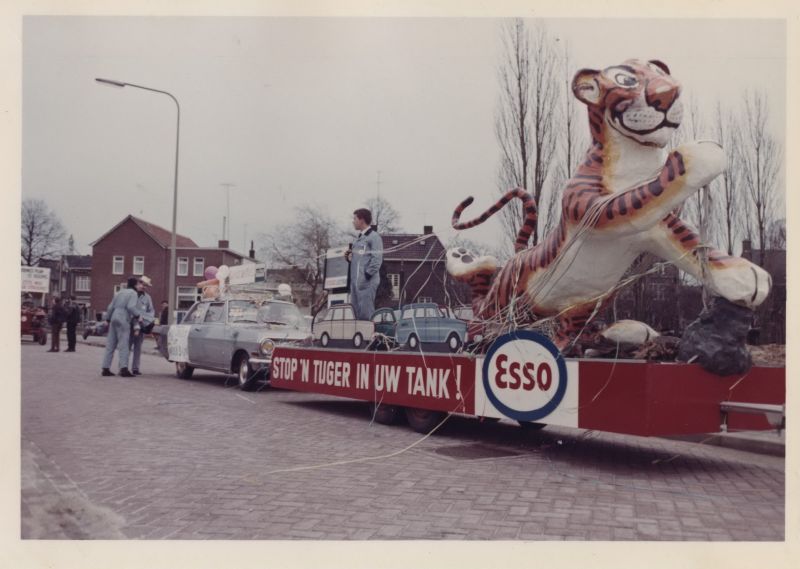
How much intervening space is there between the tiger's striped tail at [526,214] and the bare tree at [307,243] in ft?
6.23

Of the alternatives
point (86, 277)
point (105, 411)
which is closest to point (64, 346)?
point (86, 277)

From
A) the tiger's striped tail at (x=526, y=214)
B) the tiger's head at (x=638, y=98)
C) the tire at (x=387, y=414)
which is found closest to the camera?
the tiger's head at (x=638, y=98)

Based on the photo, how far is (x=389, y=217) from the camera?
884 cm

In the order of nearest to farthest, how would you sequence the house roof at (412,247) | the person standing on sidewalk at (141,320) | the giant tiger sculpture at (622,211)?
the giant tiger sculpture at (622,211) → the house roof at (412,247) → the person standing on sidewalk at (141,320)

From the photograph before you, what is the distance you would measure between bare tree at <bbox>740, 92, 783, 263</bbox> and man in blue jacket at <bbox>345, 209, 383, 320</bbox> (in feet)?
12.8

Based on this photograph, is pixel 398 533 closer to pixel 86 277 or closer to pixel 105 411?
pixel 105 411

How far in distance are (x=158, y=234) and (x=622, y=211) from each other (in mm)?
6470

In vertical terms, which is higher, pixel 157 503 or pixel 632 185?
pixel 632 185

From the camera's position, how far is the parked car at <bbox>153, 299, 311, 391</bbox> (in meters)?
11.3

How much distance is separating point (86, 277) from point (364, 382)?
615 cm

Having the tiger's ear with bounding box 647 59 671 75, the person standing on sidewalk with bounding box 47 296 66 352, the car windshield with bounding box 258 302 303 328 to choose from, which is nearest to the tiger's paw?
the tiger's ear with bounding box 647 59 671 75

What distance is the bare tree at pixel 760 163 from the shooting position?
632cm

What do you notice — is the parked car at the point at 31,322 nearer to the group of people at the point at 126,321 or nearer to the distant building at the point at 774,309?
the group of people at the point at 126,321

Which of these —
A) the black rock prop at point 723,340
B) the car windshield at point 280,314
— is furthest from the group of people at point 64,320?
the black rock prop at point 723,340
